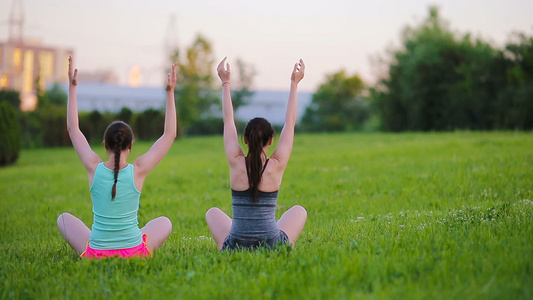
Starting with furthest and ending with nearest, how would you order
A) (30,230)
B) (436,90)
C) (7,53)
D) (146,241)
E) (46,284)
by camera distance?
(7,53) < (436,90) < (30,230) < (146,241) < (46,284)

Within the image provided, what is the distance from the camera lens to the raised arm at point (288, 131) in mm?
4465

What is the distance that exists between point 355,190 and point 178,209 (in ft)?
11.1

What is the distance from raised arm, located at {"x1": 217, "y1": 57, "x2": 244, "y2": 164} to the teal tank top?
0.88 meters

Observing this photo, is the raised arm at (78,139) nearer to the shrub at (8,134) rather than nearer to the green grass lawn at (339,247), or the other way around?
the green grass lawn at (339,247)

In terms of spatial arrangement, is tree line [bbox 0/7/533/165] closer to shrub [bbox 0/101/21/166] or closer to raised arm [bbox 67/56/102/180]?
shrub [bbox 0/101/21/166]

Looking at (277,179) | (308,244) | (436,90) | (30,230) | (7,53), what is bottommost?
(30,230)

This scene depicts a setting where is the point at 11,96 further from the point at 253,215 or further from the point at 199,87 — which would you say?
the point at 253,215

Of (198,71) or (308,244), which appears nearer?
(308,244)

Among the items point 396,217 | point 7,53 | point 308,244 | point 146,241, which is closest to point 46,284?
point 146,241

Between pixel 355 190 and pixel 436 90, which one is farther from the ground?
pixel 436 90

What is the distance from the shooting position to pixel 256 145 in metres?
4.32

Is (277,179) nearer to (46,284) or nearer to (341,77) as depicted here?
(46,284)

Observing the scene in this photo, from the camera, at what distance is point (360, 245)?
15.3 feet

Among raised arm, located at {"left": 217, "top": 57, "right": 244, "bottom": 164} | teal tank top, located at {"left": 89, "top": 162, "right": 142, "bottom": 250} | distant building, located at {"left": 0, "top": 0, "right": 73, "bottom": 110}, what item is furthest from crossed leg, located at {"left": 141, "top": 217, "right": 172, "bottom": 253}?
distant building, located at {"left": 0, "top": 0, "right": 73, "bottom": 110}
